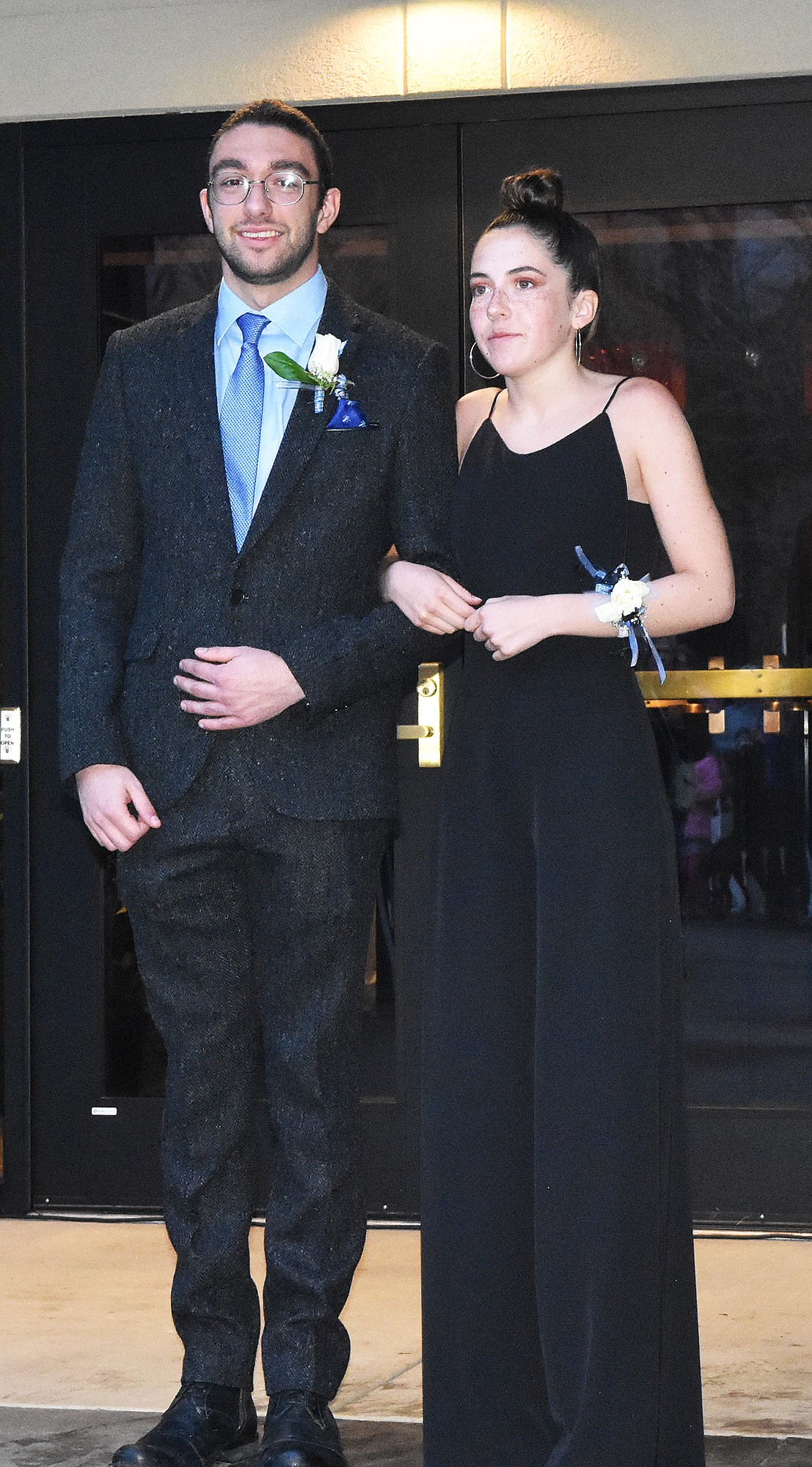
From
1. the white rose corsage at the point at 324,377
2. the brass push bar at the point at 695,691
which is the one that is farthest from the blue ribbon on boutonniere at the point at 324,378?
the brass push bar at the point at 695,691

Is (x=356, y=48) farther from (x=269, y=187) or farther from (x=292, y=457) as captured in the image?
(x=292, y=457)

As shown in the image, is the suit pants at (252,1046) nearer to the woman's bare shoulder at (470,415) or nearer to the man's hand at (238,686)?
the man's hand at (238,686)

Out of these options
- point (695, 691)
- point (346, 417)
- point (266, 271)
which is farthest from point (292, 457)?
point (695, 691)

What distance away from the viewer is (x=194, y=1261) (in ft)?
8.32

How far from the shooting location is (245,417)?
2559 mm

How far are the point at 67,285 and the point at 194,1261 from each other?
249 cm

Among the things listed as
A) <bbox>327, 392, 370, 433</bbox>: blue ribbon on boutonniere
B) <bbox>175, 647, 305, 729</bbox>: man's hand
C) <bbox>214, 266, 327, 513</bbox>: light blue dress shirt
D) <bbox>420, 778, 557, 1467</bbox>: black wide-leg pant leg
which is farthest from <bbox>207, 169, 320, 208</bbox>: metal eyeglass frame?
<bbox>420, 778, 557, 1467</bbox>: black wide-leg pant leg

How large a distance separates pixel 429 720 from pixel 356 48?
1.49 m

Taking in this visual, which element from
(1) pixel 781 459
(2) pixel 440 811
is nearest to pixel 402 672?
(2) pixel 440 811

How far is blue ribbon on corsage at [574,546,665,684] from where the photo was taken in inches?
87.7

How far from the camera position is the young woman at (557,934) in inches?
86.4

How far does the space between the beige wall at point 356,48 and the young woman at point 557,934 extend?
5.82 feet

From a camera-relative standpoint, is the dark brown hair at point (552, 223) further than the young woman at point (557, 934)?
Yes

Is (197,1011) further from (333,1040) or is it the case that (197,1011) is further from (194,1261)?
(194,1261)
